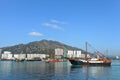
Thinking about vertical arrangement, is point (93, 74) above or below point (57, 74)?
below

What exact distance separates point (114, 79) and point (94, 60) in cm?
8990

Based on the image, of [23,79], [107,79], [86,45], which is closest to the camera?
[23,79]

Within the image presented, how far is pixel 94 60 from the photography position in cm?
15788

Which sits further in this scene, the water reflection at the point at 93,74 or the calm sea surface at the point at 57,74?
the water reflection at the point at 93,74

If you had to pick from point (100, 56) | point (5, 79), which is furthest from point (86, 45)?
point (5, 79)

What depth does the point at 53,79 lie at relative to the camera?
204 ft

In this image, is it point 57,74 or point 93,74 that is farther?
point 93,74

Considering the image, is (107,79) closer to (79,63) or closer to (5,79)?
(5,79)

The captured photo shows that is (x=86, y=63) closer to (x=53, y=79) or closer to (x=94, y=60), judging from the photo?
(x=94, y=60)

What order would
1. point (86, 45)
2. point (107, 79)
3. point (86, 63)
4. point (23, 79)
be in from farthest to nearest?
1. point (86, 45)
2. point (86, 63)
3. point (107, 79)
4. point (23, 79)

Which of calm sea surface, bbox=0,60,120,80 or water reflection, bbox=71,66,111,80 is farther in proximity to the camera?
water reflection, bbox=71,66,111,80

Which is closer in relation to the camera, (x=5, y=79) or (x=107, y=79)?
(x=5, y=79)

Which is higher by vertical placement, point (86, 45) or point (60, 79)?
point (86, 45)

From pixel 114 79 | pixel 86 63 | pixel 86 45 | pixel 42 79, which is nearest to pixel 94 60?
pixel 86 63
